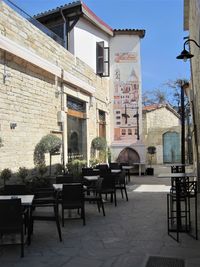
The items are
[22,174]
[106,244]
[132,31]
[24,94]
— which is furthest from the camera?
[132,31]

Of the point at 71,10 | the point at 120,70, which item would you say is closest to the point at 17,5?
the point at 71,10

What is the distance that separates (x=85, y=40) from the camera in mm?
14266

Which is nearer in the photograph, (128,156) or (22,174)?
(22,174)

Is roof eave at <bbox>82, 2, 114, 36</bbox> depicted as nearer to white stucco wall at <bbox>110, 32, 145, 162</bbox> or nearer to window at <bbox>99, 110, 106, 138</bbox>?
white stucco wall at <bbox>110, 32, 145, 162</bbox>

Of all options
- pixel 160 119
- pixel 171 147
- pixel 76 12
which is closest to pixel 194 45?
pixel 76 12

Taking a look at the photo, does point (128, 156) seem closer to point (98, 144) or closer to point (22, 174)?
point (98, 144)

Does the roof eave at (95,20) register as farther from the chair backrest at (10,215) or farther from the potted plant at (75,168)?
the chair backrest at (10,215)

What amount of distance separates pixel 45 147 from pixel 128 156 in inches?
302

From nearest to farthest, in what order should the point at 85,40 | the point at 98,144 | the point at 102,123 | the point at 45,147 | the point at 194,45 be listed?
1. the point at 194,45
2. the point at 45,147
3. the point at 98,144
4. the point at 85,40
5. the point at 102,123

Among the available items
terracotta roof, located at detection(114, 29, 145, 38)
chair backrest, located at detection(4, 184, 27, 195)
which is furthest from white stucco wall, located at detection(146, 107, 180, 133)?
chair backrest, located at detection(4, 184, 27, 195)

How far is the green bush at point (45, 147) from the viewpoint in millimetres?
9031

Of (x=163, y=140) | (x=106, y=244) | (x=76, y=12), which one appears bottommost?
(x=106, y=244)

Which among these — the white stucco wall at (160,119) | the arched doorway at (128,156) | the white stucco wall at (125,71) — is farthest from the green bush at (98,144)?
the white stucco wall at (160,119)

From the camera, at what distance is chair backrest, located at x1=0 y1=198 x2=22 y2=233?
435 centimetres
